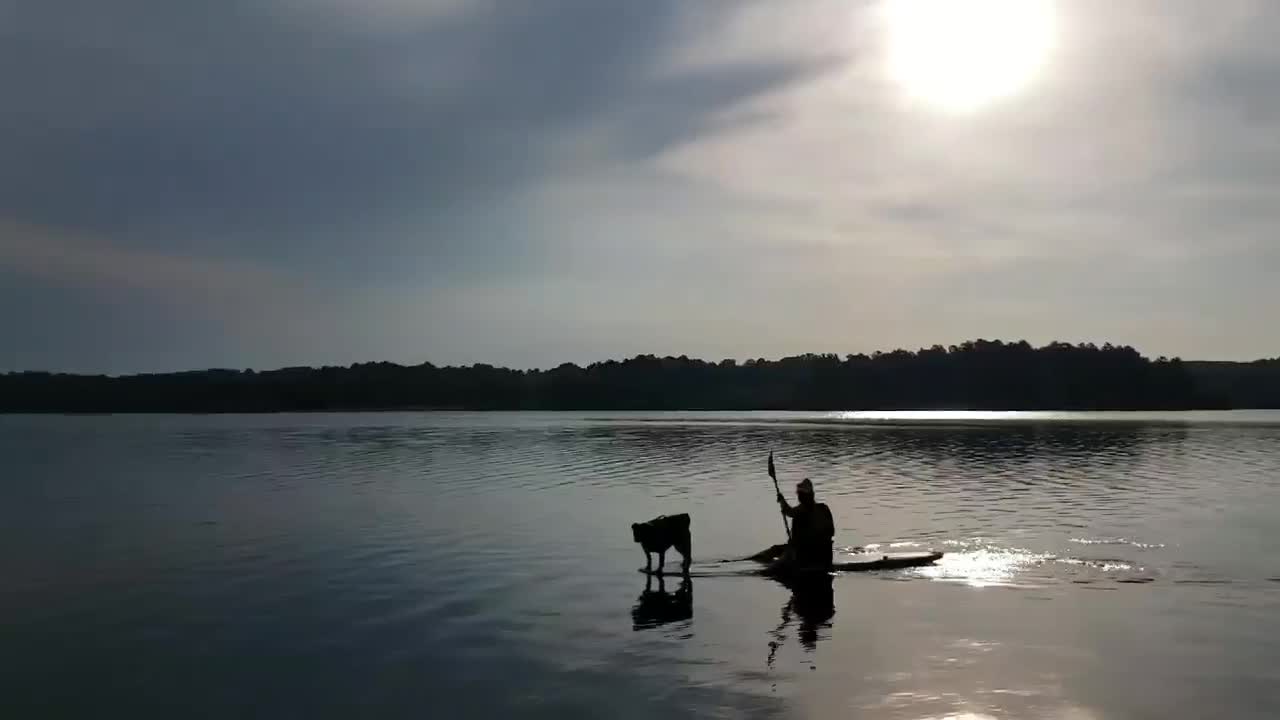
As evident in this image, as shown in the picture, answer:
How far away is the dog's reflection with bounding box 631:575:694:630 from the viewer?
19.5 m

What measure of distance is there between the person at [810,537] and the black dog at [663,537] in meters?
2.81

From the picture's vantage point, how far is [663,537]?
80.8 feet

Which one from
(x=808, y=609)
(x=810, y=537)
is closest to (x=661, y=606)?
(x=808, y=609)

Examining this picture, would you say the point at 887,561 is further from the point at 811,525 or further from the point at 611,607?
the point at 611,607

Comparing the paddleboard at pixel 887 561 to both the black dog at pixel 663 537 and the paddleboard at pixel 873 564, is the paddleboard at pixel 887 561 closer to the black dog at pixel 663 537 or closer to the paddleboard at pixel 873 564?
the paddleboard at pixel 873 564

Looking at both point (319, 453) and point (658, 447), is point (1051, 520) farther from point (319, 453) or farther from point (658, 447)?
point (319, 453)

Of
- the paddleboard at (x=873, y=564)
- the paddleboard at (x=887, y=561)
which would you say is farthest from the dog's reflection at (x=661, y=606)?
the paddleboard at (x=887, y=561)

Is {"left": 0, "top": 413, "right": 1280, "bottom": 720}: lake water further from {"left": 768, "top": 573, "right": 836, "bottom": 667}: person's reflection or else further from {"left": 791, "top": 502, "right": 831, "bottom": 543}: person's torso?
{"left": 791, "top": 502, "right": 831, "bottom": 543}: person's torso

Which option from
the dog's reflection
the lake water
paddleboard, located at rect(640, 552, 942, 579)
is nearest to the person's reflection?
the lake water

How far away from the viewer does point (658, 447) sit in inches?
3529

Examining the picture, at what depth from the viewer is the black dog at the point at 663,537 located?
24.6m

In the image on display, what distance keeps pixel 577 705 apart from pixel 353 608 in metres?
9.15

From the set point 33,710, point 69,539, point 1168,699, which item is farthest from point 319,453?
point 1168,699

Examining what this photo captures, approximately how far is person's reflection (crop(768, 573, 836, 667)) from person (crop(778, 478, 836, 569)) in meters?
0.46
